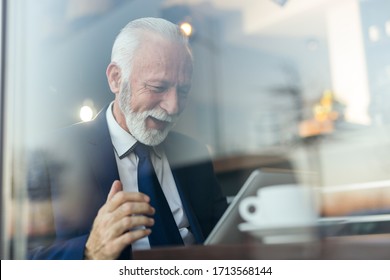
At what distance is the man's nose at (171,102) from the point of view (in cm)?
126

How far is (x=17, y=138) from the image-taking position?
1.43 metres

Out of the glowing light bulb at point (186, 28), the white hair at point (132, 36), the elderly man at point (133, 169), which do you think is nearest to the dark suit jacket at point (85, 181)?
the elderly man at point (133, 169)

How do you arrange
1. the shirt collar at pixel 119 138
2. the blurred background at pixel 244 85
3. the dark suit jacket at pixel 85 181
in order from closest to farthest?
the blurred background at pixel 244 85 → the dark suit jacket at pixel 85 181 → the shirt collar at pixel 119 138

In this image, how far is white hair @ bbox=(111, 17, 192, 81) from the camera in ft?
4.32

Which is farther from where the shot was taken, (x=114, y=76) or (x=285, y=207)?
(x=114, y=76)

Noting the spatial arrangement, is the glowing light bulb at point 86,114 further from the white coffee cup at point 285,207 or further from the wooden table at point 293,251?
the white coffee cup at point 285,207

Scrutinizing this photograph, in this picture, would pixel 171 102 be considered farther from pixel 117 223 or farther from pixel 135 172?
pixel 117 223

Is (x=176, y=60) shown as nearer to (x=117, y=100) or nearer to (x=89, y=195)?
(x=117, y=100)

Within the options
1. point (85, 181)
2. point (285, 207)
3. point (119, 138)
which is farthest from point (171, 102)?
point (285, 207)

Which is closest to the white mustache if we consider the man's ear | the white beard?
the white beard

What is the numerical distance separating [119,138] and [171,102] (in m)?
0.17

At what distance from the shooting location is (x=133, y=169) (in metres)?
1.28

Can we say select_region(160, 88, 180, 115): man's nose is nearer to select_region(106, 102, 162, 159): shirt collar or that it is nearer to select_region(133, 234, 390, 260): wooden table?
select_region(106, 102, 162, 159): shirt collar

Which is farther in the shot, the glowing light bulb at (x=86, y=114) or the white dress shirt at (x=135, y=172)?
the glowing light bulb at (x=86, y=114)
